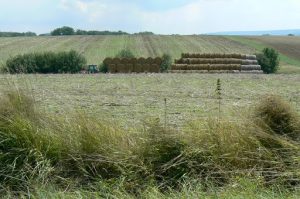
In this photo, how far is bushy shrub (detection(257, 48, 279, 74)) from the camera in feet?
137

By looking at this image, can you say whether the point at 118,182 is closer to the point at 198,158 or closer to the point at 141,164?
the point at 141,164

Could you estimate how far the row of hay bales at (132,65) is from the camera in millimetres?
35250

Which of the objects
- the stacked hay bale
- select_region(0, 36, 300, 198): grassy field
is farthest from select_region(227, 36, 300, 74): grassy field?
select_region(0, 36, 300, 198): grassy field

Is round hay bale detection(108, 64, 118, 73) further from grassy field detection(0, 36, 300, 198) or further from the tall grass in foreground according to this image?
the tall grass in foreground

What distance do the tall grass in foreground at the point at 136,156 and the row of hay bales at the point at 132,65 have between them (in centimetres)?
2950

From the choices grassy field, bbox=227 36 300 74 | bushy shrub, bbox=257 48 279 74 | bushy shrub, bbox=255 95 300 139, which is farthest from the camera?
grassy field, bbox=227 36 300 74

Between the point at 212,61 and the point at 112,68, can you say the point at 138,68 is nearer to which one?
the point at 112,68

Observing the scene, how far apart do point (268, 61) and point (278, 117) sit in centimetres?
3733

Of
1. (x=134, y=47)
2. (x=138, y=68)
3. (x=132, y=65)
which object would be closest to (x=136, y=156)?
(x=138, y=68)

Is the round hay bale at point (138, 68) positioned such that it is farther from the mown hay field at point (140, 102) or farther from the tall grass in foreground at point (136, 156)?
the tall grass in foreground at point (136, 156)

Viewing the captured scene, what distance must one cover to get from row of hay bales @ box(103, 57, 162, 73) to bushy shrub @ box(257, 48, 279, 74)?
1119 cm

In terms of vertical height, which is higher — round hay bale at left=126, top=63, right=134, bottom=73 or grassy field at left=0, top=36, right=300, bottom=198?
grassy field at left=0, top=36, right=300, bottom=198

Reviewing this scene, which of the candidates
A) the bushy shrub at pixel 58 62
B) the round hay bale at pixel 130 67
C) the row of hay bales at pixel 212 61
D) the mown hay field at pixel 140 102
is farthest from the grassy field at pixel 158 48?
the mown hay field at pixel 140 102

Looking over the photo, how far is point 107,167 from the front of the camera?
518 centimetres
